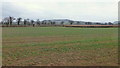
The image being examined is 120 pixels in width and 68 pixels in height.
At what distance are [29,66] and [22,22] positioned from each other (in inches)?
3267

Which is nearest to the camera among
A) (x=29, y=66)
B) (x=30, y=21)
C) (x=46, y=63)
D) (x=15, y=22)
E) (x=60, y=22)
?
(x=29, y=66)

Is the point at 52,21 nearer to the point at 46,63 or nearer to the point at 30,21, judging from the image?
the point at 30,21

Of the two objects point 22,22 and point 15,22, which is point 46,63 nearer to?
point 15,22

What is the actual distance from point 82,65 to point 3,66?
9.03ft

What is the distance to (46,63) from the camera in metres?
6.49

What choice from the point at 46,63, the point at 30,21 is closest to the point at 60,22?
the point at 30,21

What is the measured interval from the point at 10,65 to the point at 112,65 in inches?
144

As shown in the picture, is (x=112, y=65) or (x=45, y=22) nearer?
(x=112, y=65)

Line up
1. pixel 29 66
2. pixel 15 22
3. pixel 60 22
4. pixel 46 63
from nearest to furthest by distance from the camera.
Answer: pixel 29 66 < pixel 46 63 < pixel 15 22 < pixel 60 22

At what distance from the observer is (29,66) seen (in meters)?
5.98

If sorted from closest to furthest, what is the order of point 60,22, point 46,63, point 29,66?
point 29,66
point 46,63
point 60,22

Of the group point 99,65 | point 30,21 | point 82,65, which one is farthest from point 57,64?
point 30,21

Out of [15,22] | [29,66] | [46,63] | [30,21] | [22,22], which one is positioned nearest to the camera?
[29,66]

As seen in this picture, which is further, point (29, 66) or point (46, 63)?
point (46, 63)
